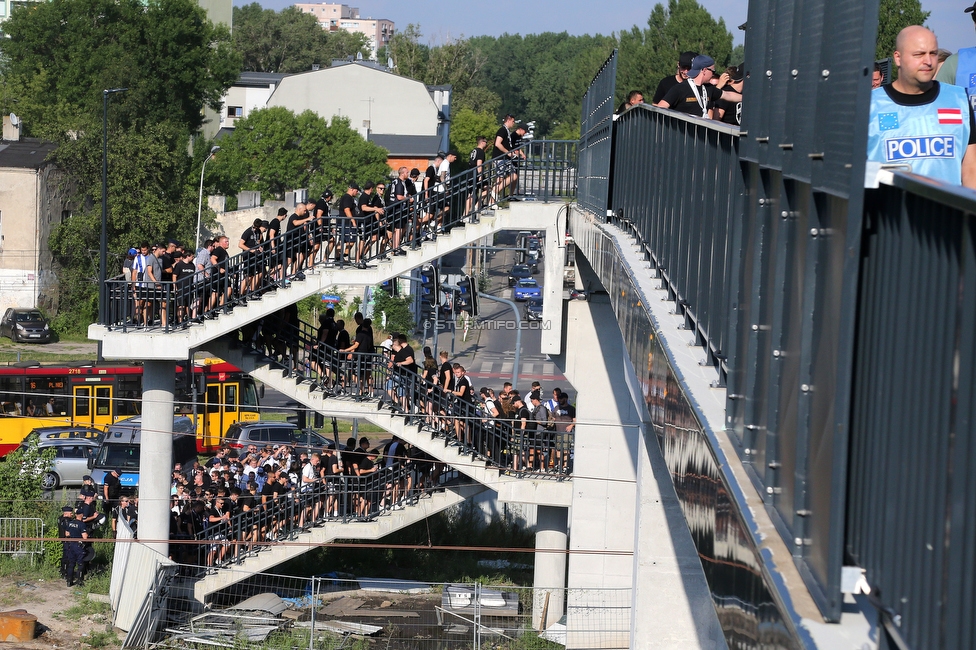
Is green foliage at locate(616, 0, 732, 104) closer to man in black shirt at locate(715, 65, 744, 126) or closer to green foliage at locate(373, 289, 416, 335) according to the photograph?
green foliage at locate(373, 289, 416, 335)

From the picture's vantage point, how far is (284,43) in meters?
139

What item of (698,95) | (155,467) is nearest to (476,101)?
(155,467)

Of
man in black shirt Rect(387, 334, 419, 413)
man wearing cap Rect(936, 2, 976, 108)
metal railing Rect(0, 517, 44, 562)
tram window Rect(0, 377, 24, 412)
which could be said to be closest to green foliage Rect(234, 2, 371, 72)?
tram window Rect(0, 377, 24, 412)

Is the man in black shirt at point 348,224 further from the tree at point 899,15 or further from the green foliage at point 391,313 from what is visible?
the green foliage at point 391,313

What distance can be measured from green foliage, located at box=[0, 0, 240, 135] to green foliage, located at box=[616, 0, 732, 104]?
26657mm

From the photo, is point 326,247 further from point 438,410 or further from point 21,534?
point 21,534

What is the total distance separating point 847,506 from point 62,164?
5973 centimetres

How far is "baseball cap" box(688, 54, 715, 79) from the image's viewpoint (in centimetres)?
970

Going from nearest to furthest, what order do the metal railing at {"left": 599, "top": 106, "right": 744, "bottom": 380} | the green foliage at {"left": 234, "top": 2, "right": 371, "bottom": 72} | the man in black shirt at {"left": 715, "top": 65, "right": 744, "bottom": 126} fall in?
the metal railing at {"left": 599, "top": 106, "right": 744, "bottom": 380}, the man in black shirt at {"left": 715, "top": 65, "right": 744, "bottom": 126}, the green foliage at {"left": 234, "top": 2, "right": 371, "bottom": 72}

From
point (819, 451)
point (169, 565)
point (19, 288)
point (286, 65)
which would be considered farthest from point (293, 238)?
point (286, 65)

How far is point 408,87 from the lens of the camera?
8675 centimetres

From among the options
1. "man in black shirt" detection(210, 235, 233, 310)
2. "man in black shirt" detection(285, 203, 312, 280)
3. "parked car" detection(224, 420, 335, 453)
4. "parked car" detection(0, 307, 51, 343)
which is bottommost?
"parked car" detection(224, 420, 335, 453)

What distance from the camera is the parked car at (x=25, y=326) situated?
54.8 metres

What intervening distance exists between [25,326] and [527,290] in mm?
28142
